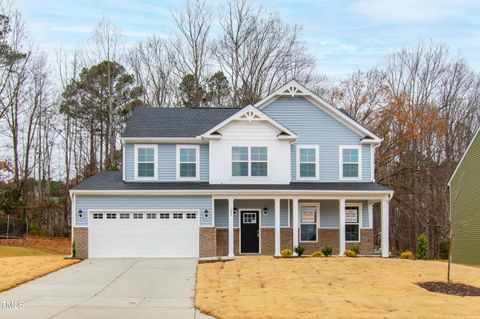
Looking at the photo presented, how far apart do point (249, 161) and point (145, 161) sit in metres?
5.09

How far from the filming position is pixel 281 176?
30.2 metres

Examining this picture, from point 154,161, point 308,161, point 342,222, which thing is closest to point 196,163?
point 154,161

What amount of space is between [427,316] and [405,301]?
202 cm

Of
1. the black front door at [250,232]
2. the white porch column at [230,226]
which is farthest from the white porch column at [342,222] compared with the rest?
the white porch column at [230,226]

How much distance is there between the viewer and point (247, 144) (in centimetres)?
3017

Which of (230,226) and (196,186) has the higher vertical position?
(196,186)

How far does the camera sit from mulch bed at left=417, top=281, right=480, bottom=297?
1797 centimetres

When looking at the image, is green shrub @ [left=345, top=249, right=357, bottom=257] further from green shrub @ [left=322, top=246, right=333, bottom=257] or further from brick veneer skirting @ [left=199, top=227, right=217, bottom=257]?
brick veneer skirting @ [left=199, top=227, right=217, bottom=257]

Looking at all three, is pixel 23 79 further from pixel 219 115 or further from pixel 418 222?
pixel 418 222

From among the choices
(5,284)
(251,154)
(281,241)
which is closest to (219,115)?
(251,154)

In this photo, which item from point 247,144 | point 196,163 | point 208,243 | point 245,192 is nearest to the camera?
point 208,243

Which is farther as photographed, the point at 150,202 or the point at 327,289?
the point at 150,202

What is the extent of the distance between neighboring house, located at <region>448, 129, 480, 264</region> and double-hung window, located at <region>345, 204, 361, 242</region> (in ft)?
19.4

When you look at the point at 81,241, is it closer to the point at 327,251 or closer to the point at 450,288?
the point at 327,251
